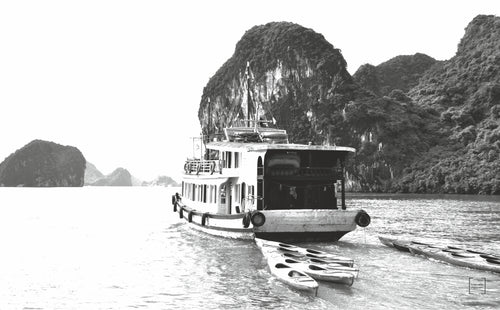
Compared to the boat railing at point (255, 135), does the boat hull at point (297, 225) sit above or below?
below

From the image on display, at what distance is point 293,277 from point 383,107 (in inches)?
4459

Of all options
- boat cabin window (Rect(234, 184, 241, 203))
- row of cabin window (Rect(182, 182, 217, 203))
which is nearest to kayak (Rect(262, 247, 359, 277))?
boat cabin window (Rect(234, 184, 241, 203))

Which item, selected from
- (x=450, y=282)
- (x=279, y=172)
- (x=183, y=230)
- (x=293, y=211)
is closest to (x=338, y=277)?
(x=450, y=282)

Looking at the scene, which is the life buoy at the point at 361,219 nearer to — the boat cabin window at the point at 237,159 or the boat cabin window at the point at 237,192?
the boat cabin window at the point at 237,192

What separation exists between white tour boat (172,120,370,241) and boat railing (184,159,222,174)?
55cm

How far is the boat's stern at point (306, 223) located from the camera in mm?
24031

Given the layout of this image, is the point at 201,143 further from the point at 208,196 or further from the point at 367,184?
the point at 367,184

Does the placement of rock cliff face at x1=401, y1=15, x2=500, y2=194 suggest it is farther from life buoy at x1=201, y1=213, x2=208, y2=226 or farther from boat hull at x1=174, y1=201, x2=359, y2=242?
boat hull at x1=174, y1=201, x2=359, y2=242

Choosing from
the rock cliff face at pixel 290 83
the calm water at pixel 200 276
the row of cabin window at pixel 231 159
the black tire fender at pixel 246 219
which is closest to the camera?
the calm water at pixel 200 276

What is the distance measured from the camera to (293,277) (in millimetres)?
16766

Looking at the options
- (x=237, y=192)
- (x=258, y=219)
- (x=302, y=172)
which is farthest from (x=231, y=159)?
(x=258, y=219)

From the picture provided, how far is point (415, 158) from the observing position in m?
117

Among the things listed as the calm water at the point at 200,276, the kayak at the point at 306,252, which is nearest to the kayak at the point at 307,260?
the kayak at the point at 306,252

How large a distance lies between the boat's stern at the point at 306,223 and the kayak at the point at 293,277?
5.07 m
